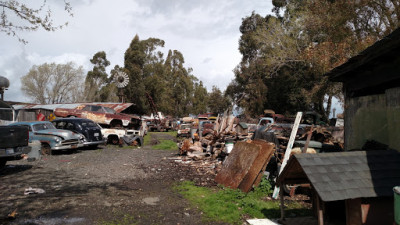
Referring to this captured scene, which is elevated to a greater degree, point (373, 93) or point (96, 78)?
point (96, 78)

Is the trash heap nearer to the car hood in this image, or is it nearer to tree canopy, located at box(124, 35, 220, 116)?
the car hood

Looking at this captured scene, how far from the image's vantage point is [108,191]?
24.1 ft

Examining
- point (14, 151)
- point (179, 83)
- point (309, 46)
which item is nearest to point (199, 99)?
point (179, 83)

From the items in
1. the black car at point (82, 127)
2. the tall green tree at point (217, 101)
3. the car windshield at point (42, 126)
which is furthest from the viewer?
the tall green tree at point (217, 101)

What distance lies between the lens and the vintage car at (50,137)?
43.1 ft

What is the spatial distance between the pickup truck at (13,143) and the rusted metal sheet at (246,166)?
6.53 m

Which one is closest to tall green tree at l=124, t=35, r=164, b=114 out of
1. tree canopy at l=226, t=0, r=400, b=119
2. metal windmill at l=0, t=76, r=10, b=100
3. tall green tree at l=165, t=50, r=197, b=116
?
tall green tree at l=165, t=50, r=197, b=116

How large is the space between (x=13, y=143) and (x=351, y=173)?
957cm

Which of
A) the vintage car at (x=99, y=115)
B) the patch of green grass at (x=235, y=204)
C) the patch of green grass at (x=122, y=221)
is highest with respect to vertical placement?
the vintage car at (x=99, y=115)

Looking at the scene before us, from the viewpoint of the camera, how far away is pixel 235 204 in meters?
6.54

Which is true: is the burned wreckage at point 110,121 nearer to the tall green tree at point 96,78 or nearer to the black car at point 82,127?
the black car at point 82,127

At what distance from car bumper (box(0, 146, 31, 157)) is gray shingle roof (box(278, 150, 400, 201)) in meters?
8.62

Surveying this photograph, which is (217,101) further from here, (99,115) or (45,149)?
(45,149)

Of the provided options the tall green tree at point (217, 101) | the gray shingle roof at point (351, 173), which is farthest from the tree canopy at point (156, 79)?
the gray shingle roof at point (351, 173)
